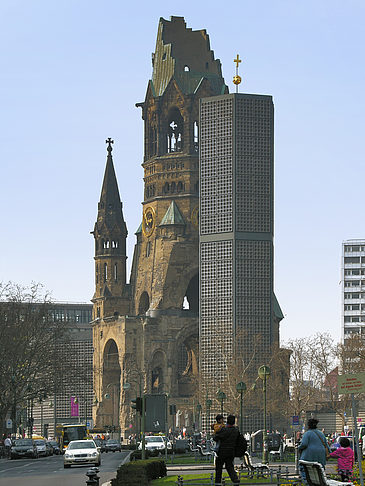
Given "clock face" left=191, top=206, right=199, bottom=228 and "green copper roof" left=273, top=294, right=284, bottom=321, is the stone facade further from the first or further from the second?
A: "green copper roof" left=273, top=294, right=284, bottom=321

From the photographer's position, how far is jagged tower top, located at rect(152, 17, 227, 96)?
6594 inches

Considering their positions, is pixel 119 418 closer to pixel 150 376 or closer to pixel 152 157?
pixel 150 376

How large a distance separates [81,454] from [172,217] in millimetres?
98704

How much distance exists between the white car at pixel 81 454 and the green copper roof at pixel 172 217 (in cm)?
9549

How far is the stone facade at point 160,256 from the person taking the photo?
15812cm

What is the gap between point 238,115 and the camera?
150m

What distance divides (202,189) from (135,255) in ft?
65.8

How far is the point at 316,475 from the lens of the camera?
24641 mm

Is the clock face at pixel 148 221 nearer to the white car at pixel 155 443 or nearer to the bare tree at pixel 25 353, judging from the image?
the bare tree at pixel 25 353

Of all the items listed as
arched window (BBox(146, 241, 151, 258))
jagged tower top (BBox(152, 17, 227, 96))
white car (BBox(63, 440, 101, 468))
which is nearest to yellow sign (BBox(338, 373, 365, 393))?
white car (BBox(63, 440, 101, 468))

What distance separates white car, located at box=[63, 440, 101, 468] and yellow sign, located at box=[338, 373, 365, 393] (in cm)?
3493

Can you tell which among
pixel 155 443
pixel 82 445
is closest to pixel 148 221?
pixel 155 443

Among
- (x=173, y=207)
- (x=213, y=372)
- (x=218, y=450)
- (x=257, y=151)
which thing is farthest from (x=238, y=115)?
(x=218, y=450)

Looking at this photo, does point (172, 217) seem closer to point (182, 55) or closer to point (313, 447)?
point (182, 55)
